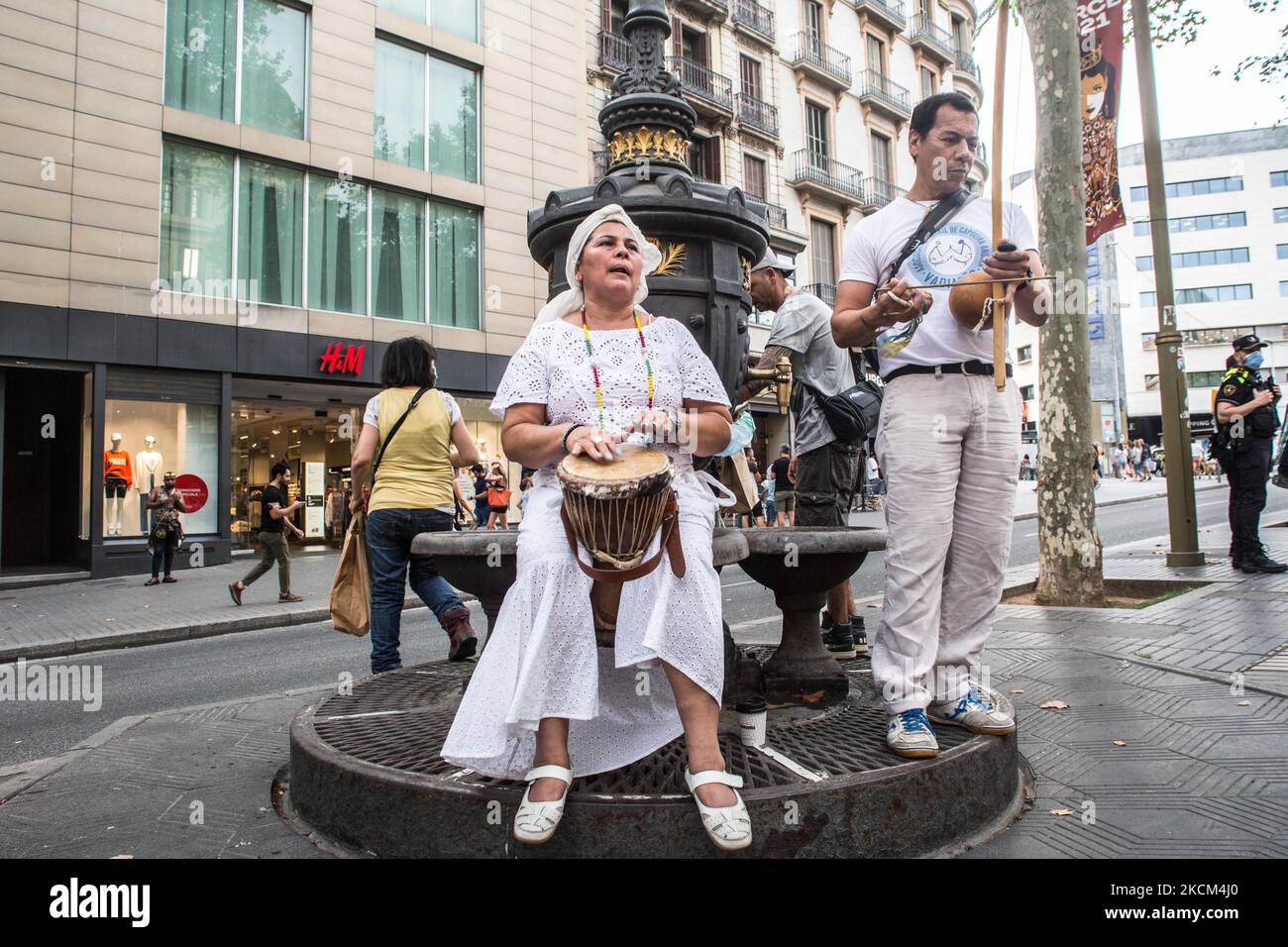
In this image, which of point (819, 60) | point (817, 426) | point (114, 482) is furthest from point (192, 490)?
point (819, 60)

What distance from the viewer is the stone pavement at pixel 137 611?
762cm

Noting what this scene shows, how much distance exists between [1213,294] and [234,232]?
243 feet

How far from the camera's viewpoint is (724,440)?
8.64 ft

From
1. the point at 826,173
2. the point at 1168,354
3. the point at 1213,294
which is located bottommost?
the point at 1168,354

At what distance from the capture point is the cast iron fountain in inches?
88.6

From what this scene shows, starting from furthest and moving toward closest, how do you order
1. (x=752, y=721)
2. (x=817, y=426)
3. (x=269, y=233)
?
(x=269, y=233) < (x=817, y=426) < (x=752, y=721)

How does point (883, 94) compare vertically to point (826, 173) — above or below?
above

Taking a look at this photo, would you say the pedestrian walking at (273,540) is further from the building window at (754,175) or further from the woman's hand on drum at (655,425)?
the building window at (754,175)

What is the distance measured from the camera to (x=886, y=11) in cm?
3256

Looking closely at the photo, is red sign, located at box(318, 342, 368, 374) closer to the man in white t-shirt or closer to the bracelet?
the man in white t-shirt

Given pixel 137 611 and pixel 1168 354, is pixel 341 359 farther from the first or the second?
pixel 1168 354

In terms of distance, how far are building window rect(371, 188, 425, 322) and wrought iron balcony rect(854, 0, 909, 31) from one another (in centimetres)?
2250

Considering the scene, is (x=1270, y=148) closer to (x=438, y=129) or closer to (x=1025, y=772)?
(x=438, y=129)
